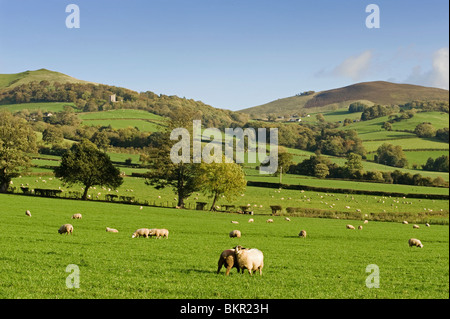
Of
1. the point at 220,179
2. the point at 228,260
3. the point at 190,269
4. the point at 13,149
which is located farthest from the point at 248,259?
the point at 13,149

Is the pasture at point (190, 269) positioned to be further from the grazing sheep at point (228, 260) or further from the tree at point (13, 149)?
the tree at point (13, 149)

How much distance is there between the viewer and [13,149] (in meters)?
78.0

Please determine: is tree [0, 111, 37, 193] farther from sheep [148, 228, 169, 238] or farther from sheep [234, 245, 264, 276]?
sheep [234, 245, 264, 276]

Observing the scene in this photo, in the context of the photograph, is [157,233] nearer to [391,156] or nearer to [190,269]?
[190,269]

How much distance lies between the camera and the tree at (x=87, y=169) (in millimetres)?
75812

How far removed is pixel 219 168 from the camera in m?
74.9

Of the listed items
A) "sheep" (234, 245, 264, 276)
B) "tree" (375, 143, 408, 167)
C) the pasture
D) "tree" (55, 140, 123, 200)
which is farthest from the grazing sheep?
"tree" (375, 143, 408, 167)

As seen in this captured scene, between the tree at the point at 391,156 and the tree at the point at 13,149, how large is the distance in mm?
121867

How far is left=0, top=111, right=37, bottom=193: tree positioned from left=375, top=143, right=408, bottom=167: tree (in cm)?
12187

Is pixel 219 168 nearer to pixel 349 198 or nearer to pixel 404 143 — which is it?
pixel 349 198

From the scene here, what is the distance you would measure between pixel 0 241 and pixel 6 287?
12.4m

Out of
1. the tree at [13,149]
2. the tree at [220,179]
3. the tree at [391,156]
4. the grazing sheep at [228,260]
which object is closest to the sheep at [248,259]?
the grazing sheep at [228,260]

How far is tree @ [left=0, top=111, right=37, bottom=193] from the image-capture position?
250ft
